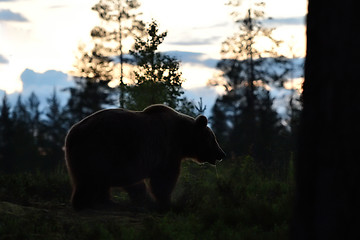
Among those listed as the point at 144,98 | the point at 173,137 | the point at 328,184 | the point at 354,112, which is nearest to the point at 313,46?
the point at 354,112

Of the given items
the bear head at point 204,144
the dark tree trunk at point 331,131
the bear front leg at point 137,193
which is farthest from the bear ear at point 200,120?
the dark tree trunk at point 331,131

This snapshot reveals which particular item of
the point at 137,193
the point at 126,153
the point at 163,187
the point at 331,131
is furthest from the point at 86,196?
the point at 331,131

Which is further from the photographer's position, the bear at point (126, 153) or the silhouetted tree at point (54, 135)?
the silhouetted tree at point (54, 135)

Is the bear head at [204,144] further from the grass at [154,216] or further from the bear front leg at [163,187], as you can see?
the bear front leg at [163,187]

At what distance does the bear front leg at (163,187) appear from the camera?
10.2 m

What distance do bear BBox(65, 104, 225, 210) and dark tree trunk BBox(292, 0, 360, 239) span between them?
5.65 m

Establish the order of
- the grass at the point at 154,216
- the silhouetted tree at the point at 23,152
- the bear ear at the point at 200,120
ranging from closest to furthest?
the grass at the point at 154,216 → the bear ear at the point at 200,120 → the silhouetted tree at the point at 23,152

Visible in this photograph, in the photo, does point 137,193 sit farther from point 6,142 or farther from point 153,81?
point 6,142

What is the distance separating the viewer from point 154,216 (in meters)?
8.98

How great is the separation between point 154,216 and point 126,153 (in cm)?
120

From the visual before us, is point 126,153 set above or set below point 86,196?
above

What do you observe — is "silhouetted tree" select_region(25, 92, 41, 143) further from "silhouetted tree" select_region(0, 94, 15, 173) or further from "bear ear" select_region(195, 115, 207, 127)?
"bear ear" select_region(195, 115, 207, 127)

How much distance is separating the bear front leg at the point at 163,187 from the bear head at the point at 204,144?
1094 millimetres

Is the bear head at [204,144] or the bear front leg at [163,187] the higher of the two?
the bear head at [204,144]
